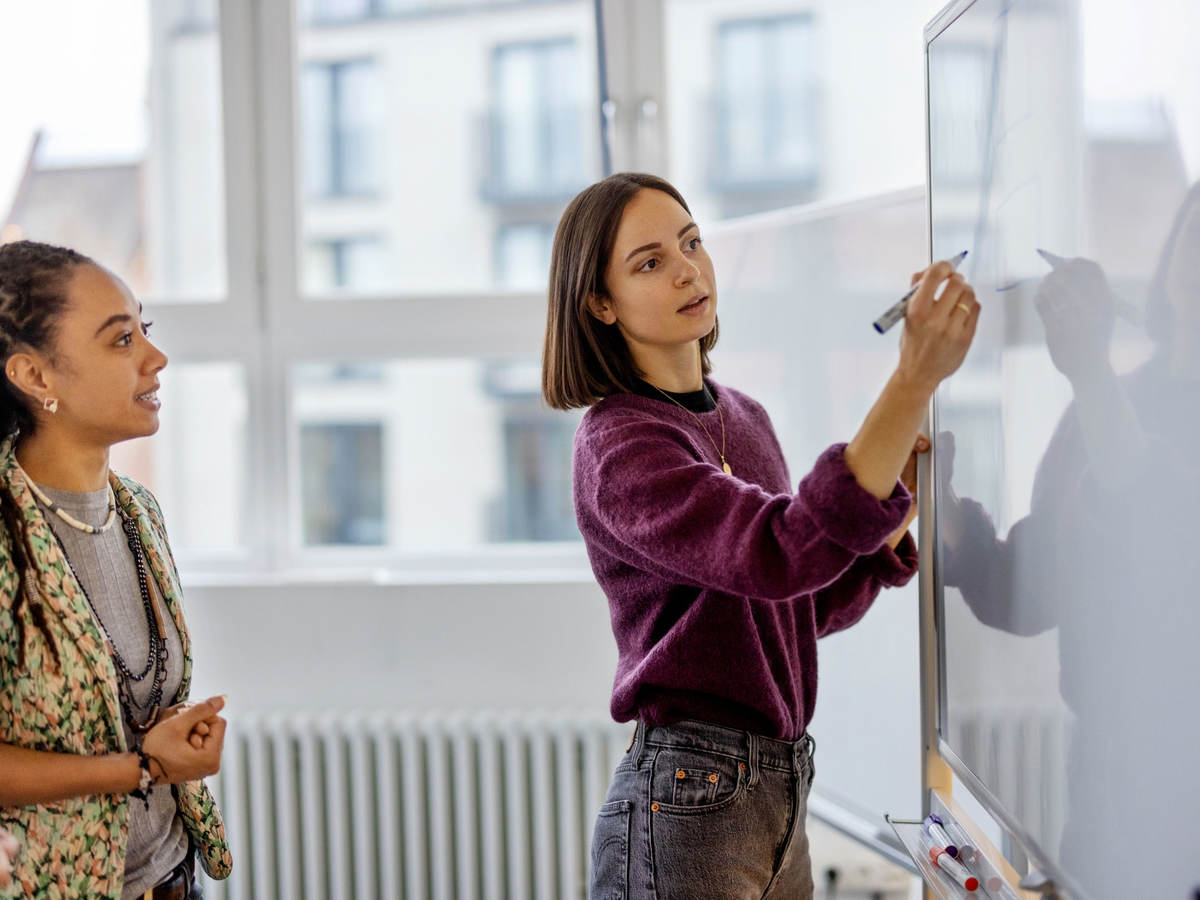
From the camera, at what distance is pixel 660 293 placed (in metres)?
1.16

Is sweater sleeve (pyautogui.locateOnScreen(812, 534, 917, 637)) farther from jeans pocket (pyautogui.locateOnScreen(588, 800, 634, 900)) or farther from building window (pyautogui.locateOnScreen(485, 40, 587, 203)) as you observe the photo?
building window (pyautogui.locateOnScreen(485, 40, 587, 203))

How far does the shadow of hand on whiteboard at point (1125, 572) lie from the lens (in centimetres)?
69

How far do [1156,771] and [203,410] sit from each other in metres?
2.20

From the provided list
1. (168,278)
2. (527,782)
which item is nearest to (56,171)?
(168,278)

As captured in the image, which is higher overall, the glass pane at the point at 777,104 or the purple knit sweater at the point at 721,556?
the glass pane at the point at 777,104

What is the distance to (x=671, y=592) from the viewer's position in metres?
1.17

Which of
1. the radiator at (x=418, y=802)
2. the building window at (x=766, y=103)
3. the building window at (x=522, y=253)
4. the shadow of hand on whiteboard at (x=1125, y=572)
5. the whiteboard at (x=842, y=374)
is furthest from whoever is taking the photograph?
the building window at (x=522, y=253)

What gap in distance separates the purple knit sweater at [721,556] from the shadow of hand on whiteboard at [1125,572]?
0.15 m

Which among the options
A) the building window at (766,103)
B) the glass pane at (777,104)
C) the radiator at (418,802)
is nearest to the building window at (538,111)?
the glass pane at (777,104)

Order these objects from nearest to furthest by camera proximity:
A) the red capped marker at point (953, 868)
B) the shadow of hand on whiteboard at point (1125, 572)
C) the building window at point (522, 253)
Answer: the shadow of hand on whiteboard at point (1125, 572) < the red capped marker at point (953, 868) < the building window at point (522, 253)

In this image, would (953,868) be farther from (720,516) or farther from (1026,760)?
(720,516)

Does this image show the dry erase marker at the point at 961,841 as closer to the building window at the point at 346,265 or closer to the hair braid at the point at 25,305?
the hair braid at the point at 25,305

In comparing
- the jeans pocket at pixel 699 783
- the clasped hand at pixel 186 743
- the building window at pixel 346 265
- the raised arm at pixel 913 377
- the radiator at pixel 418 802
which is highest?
the building window at pixel 346 265

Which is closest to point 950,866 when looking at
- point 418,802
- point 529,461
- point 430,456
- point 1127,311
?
point 1127,311
